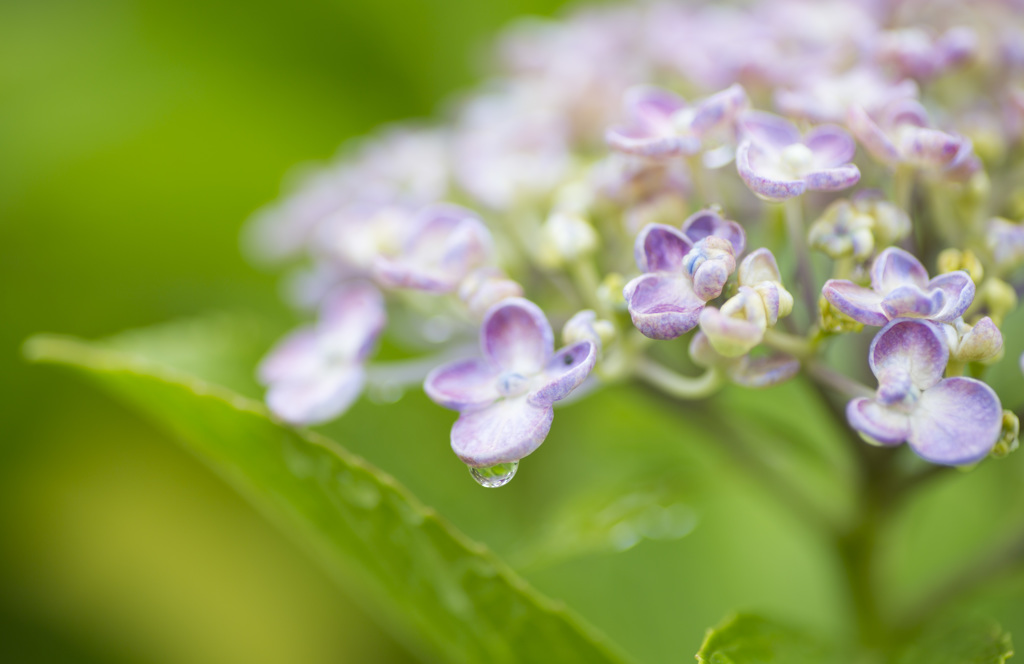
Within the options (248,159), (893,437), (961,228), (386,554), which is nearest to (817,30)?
(961,228)

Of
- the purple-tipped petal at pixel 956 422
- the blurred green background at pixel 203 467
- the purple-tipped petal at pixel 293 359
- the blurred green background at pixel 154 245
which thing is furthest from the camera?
the blurred green background at pixel 154 245

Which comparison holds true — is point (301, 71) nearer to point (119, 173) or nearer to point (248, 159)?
point (248, 159)

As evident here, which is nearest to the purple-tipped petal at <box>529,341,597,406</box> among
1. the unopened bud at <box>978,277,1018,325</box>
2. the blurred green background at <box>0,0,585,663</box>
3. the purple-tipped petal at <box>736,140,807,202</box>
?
the purple-tipped petal at <box>736,140,807,202</box>

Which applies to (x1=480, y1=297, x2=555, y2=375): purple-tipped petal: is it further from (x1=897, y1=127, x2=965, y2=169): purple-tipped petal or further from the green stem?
(x1=897, y1=127, x2=965, y2=169): purple-tipped petal

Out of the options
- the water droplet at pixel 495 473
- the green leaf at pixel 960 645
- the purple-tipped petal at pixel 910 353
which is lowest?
the water droplet at pixel 495 473

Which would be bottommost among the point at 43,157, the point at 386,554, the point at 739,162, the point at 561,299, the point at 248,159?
the point at 386,554

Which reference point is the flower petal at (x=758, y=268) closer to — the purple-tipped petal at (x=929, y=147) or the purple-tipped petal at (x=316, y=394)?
the purple-tipped petal at (x=929, y=147)

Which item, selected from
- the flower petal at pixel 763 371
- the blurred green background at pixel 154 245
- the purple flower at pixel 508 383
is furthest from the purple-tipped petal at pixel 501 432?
the blurred green background at pixel 154 245

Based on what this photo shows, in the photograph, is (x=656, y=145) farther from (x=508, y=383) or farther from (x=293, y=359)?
(x=293, y=359)
